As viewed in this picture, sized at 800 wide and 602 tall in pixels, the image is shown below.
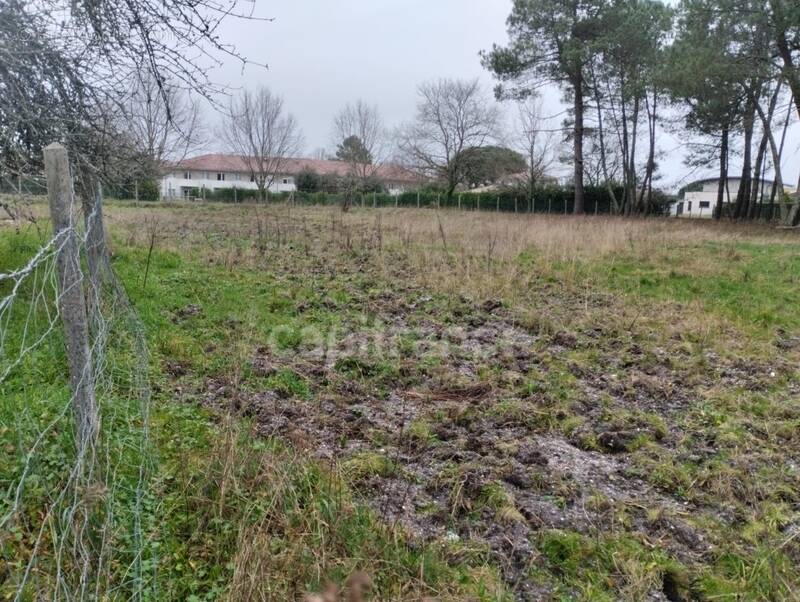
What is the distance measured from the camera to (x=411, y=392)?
4.13m

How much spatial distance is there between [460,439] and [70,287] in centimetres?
236

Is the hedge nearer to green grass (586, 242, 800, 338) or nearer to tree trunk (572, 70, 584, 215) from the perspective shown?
tree trunk (572, 70, 584, 215)

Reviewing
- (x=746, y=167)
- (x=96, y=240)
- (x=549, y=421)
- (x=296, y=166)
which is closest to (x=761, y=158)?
(x=746, y=167)

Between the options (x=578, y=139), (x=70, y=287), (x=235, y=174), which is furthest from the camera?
(x=235, y=174)

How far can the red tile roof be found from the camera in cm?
4856

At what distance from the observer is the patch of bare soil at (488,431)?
256 cm

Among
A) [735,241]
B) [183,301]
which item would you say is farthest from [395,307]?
[735,241]

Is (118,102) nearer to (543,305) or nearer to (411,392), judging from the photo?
(411,392)

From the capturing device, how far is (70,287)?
205 centimetres

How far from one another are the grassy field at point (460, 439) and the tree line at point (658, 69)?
12406 millimetres

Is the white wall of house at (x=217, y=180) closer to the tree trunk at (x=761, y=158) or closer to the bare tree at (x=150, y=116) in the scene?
the tree trunk at (x=761, y=158)

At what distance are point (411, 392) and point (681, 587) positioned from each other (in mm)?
2284

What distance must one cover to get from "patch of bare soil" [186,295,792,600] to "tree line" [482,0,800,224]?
50.8 ft

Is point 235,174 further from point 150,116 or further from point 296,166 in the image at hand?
point 150,116
